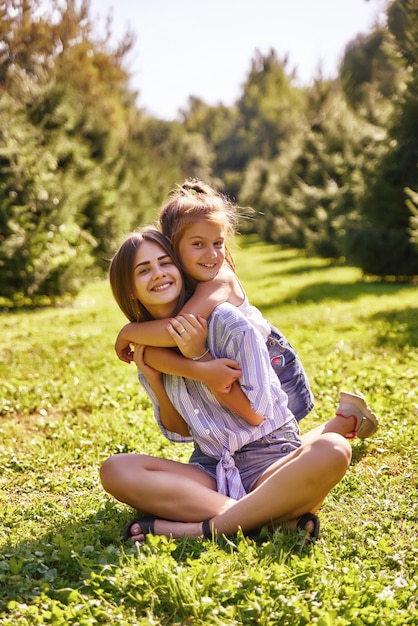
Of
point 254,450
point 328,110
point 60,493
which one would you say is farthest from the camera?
A: point 328,110

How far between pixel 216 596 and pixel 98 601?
44cm

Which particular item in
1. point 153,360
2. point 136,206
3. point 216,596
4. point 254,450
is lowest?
point 216,596

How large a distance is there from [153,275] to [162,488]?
1.04 m

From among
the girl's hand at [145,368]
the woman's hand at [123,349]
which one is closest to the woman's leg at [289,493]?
the girl's hand at [145,368]

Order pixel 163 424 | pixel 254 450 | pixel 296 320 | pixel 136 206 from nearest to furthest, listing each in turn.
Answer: pixel 254 450 → pixel 163 424 → pixel 296 320 → pixel 136 206

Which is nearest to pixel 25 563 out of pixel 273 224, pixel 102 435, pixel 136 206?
pixel 102 435

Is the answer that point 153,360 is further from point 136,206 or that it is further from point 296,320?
point 136,206

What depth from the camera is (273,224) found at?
31.4 metres

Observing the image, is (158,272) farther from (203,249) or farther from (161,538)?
(161,538)

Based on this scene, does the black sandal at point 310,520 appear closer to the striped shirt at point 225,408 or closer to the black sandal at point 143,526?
the striped shirt at point 225,408

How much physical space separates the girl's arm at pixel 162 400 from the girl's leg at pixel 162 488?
0.34 m

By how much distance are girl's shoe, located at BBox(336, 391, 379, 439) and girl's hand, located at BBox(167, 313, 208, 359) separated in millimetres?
1318

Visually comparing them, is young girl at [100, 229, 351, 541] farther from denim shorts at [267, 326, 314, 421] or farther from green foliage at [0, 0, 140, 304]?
green foliage at [0, 0, 140, 304]

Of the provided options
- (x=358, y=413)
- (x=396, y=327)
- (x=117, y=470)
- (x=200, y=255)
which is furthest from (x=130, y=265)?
(x=396, y=327)
